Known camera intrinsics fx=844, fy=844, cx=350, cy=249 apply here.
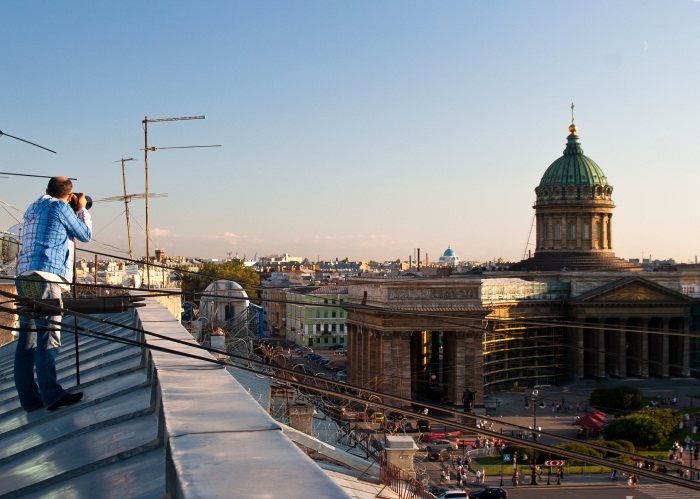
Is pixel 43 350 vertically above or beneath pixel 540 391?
above

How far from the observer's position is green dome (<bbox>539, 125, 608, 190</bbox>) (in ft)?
243

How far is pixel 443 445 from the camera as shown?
3681 centimetres

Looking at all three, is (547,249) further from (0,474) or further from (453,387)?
(0,474)

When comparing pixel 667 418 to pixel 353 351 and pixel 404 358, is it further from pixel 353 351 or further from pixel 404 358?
pixel 353 351

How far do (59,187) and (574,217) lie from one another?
6995cm

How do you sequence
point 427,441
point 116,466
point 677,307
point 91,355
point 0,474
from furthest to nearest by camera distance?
point 677,307, point 427,441, point 91,355, point 0,474, point 116,466

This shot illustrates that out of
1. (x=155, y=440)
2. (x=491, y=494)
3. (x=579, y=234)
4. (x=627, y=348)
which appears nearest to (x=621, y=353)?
(x=627, y=348)

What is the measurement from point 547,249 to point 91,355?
6755 cm

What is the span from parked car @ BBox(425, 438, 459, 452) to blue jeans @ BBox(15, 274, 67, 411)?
29.2m

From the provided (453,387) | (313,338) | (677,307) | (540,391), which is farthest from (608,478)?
(313,338)

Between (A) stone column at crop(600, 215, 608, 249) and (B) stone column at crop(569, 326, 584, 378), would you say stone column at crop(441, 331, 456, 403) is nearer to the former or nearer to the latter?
(B) stone column at crop(569, 326, 584, 378)

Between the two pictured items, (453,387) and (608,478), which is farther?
(453,387)

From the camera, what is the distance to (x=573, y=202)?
7350cm

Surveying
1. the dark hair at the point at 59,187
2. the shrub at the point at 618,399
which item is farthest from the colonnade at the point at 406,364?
the dark hair at the point at 59,187
